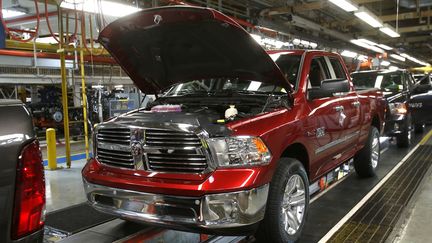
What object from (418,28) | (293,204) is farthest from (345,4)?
(418,28)

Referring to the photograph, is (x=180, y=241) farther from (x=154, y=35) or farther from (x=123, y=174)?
(x=154, y=35)

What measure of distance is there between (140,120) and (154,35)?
987 millimetres

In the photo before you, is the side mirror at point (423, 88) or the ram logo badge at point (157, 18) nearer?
the ram logo badge at point (157, 18)

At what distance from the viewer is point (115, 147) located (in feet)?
10.4

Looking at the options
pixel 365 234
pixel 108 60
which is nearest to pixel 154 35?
pixel 365 234

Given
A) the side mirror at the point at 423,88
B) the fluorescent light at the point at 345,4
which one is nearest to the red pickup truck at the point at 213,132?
the fluorescent light at the point at 345,4

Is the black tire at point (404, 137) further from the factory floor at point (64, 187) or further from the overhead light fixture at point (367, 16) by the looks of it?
the factory floor at point (64, 187)

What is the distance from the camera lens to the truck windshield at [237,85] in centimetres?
387

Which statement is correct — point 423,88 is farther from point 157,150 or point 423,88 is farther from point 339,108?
point 157,150

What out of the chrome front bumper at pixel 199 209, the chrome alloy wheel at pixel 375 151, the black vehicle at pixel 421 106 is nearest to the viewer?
the chrome front bumper at pixel 199 209

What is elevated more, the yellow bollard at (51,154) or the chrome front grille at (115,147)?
the chrome front grille at (115,147)

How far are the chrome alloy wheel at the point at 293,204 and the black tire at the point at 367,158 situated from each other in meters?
2.50

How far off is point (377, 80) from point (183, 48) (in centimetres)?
654

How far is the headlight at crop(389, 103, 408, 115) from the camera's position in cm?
808
